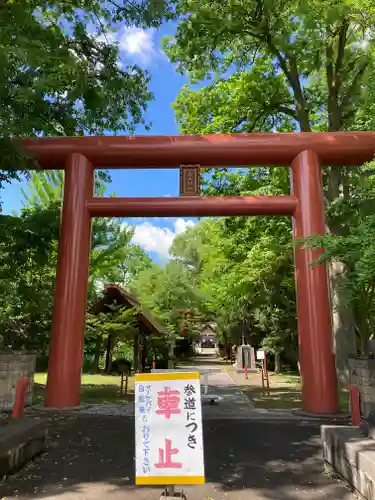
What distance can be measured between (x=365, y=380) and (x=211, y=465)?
14.0 ft

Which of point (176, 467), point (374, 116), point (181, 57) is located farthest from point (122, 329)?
point (176, 467)

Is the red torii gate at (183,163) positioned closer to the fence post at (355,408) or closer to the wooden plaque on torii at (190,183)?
the wooden plaque on torii at (190,183)

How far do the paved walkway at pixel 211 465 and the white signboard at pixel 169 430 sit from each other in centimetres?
108

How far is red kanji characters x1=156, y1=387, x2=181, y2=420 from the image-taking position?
3.32 metres

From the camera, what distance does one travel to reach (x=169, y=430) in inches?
129

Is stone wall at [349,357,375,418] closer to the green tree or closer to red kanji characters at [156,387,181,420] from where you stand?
the green tree

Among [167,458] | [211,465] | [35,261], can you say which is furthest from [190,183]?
[167,458]

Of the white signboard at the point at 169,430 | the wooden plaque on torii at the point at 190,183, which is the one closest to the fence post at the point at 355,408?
the white signboard at the point at 169,430

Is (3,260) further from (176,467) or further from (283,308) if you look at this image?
(283,308)

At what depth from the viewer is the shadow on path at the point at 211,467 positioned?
4.09 m

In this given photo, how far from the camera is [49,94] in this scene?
8.81 m

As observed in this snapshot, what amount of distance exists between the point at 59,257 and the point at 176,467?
6.83 m

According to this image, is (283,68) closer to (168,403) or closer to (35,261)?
(35,261)

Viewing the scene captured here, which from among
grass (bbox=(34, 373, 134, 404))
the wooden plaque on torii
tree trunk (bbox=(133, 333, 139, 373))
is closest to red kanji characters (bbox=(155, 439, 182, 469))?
the wooden plaque on torii
